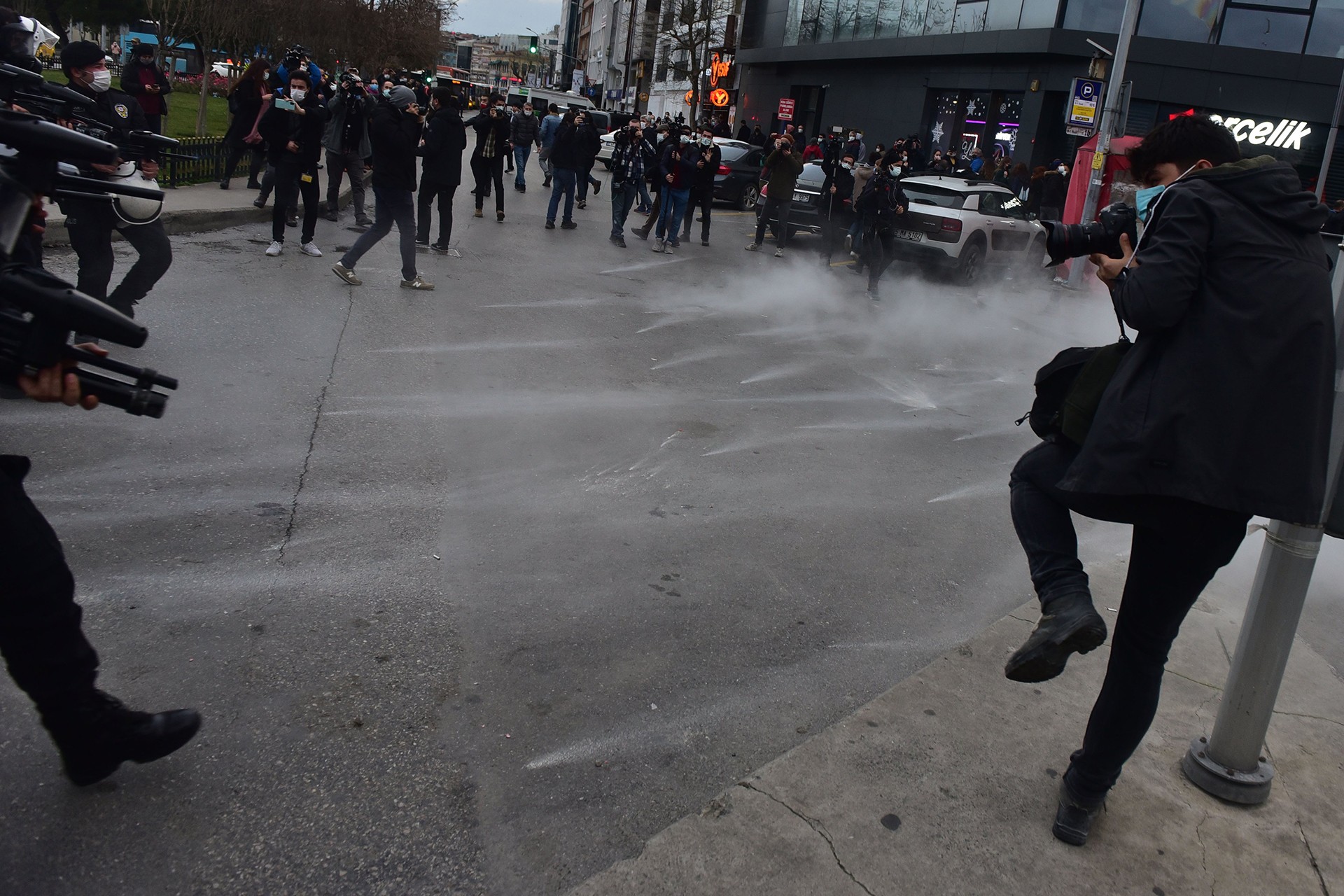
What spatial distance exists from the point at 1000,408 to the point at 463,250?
293 inches

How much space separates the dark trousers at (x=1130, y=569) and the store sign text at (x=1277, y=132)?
2791cm

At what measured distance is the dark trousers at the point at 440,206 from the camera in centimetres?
1234

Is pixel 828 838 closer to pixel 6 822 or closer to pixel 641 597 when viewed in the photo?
pixel 641 597

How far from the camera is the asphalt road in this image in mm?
2762

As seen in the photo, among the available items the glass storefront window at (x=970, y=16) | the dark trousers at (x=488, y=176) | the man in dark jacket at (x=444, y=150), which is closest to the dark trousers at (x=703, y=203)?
the dark trousers at (x=488, y=176)

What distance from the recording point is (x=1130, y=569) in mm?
2596

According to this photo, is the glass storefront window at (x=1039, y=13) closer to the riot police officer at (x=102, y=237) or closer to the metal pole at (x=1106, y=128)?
the metal pole at (x=1106, y=128)

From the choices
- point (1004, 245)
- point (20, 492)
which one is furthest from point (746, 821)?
point (1004, 245)

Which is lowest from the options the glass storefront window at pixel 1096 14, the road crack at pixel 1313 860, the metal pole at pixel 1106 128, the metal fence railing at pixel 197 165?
the road crack at pixel 1313 860

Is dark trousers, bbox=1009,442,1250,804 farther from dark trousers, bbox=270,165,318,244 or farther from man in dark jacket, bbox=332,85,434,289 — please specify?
dark trousers, bbox=270,165,318,244

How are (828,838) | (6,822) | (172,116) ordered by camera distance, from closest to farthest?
(6,822) < (828,838) < (172,116)

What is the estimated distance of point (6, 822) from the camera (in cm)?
259

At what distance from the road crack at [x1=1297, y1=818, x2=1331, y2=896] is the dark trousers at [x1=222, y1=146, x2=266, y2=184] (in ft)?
47.2

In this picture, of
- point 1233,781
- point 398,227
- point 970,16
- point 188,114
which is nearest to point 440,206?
point 398,227
